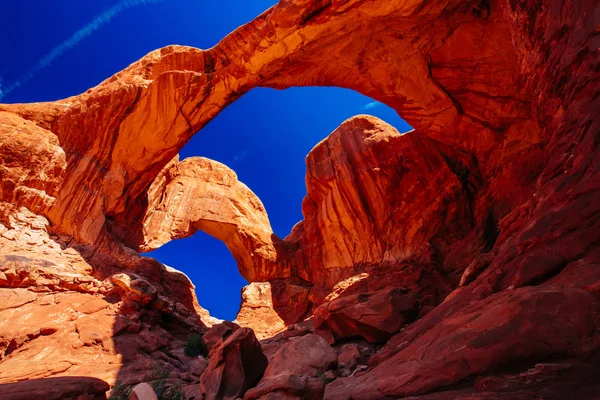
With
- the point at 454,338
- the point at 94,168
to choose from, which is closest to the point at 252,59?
the point at 94,168

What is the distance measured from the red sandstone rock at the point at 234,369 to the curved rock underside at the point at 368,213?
2.3 inches

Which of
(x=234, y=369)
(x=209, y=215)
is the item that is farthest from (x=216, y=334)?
(x=209, y=215)

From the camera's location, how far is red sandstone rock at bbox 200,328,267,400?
679 cm

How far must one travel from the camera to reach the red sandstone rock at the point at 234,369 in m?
6.79

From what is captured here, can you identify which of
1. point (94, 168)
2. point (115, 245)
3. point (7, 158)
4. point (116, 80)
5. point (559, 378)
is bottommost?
point (559, 378)

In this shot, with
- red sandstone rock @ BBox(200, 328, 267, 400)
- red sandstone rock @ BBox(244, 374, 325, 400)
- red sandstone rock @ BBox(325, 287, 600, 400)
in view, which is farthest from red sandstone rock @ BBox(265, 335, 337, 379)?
red sandstone rock @ BBox(244, 374, 325, 400)

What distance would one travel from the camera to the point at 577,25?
21.2ft

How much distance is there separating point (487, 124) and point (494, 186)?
2833mm

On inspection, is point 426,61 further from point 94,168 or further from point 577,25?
point 94,168

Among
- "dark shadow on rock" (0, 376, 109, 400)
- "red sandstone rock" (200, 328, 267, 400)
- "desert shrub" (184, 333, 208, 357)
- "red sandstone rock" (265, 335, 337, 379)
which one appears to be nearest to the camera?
"dark shadow on rock" (0, 376, 109, 400)

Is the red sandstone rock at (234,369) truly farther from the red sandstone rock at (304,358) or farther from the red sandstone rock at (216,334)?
the red sandstone rock at (216,334)

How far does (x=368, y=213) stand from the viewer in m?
22.3

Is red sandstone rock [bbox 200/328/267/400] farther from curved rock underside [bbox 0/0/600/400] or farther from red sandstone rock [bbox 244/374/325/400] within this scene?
red sandstone rock [bbox 244/374/325/400]

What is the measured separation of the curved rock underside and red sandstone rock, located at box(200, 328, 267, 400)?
0.19 ft
